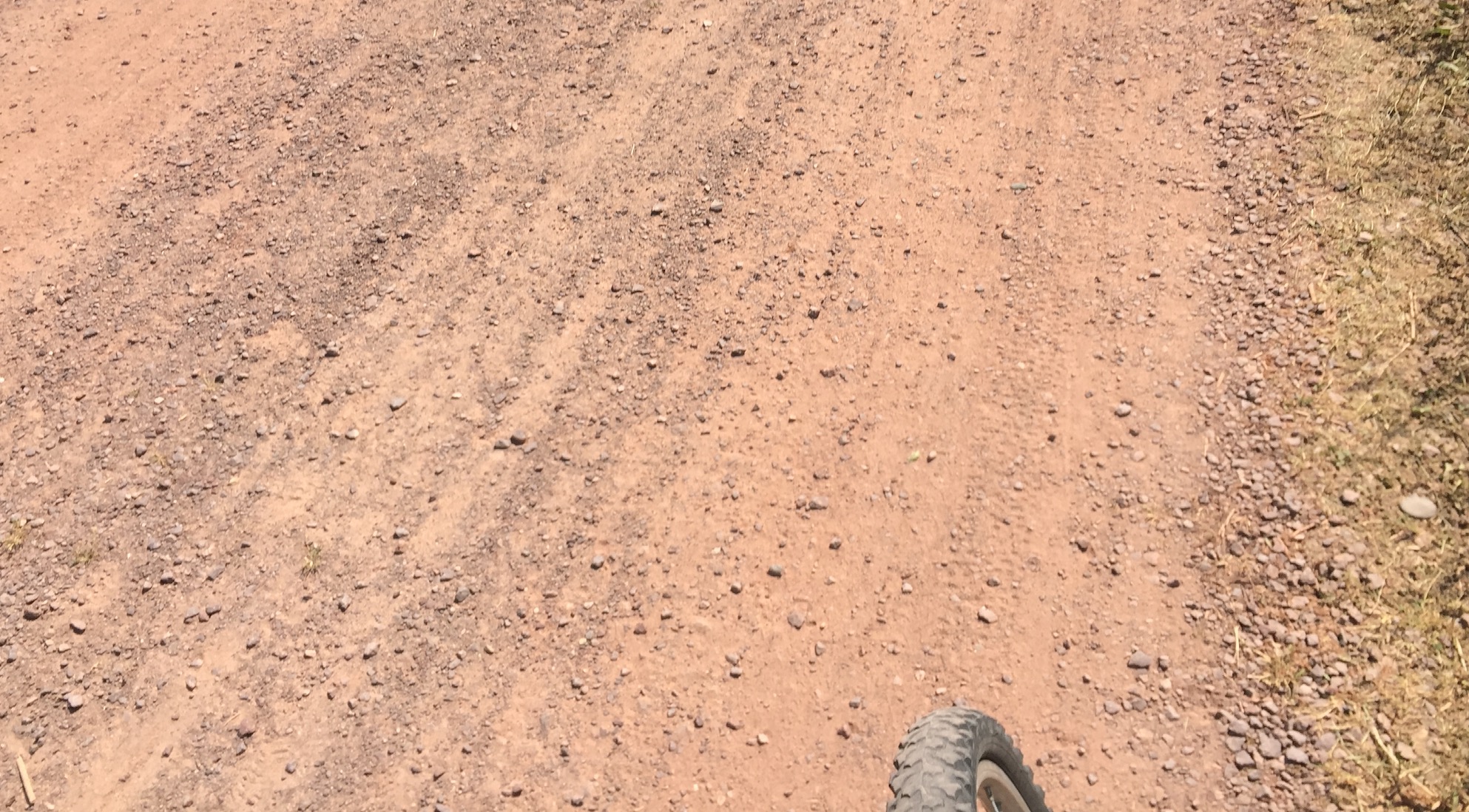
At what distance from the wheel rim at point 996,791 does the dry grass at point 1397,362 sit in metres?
1.24

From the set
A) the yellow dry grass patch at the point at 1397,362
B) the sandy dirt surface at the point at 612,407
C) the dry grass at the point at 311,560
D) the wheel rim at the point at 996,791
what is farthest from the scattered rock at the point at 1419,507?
the dry grass at the point at 311,560

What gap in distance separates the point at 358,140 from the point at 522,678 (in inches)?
156

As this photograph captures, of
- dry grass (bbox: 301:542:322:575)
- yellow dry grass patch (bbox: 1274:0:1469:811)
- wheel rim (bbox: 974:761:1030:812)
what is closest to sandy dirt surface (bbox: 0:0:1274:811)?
dry grass (bbox: 301:542:322:575)

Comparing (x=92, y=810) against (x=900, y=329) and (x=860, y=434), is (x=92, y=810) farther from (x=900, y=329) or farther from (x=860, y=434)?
(x=900, y=329)

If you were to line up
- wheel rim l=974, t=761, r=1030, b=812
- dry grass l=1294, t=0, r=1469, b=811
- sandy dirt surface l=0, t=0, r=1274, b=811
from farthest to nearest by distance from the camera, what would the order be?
1. sandy dirt surface l=0, t=0, r=1274, b=811
2. dry grass l=1294, t=0, r=1469, b=811
3. wheel rim l=974, t=761, r=1030, b=812

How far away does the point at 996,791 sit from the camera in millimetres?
3646

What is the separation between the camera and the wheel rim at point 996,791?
354 centimetres

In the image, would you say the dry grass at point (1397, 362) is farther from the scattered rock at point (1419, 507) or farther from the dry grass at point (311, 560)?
the dry grass at point (311, 560)

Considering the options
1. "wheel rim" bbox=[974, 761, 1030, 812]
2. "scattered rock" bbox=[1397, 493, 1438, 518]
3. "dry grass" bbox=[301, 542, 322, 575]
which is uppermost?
"dry grass" bbox=[301, 542, 322, 575]

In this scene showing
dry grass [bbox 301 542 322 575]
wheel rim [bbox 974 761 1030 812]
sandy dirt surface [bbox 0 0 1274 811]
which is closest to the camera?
wheel rim [bbox 974 761 1030 812]

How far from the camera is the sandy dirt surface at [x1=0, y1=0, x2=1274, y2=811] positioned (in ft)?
14.4

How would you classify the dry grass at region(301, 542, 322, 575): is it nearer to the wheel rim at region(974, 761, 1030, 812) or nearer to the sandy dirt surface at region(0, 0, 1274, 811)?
the sandy dirt surface at region(0, 0, 1274, 811)

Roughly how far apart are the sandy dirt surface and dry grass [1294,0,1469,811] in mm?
570

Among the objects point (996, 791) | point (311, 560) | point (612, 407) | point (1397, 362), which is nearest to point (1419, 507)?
point (1397, 362)
